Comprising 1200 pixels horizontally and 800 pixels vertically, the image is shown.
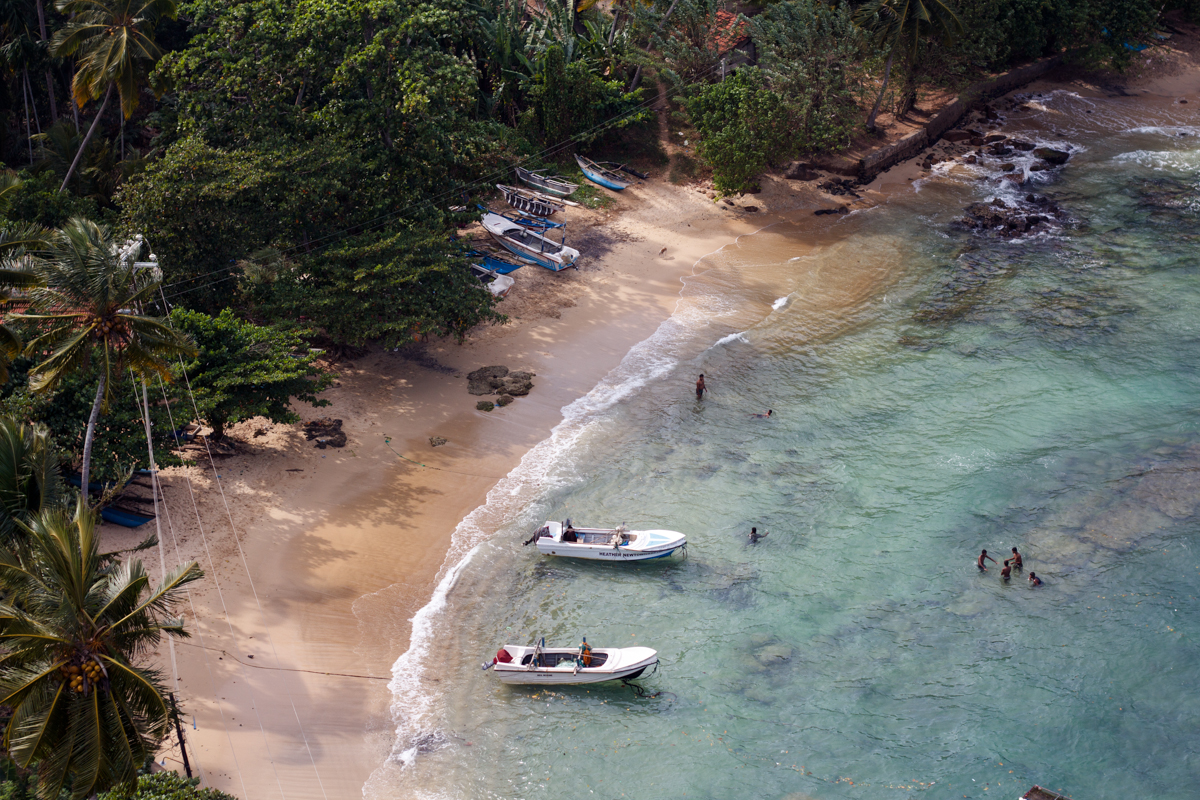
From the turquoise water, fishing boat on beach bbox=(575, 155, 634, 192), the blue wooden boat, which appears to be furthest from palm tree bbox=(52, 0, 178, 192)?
the turquoise water

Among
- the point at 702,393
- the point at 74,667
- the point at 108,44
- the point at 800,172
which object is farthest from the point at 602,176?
the point at 74,667

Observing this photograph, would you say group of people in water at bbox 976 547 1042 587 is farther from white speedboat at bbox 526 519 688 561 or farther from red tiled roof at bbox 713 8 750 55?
red tiled roof at bbox 713 8 750 55

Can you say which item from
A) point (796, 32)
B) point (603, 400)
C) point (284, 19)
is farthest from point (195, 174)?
point (796, 32)

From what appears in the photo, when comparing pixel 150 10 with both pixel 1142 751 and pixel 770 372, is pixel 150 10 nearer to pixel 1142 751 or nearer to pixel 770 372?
pixel 770 372

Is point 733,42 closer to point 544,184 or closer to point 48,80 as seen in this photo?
point 544,184

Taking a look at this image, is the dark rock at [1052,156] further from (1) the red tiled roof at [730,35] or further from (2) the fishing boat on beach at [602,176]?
(2) the fishing boat on beach at [602,176]

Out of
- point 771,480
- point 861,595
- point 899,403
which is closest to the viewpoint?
point 861,595

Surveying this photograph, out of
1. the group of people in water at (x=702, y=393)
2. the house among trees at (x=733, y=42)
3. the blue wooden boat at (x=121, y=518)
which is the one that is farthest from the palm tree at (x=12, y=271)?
the house among trees at (x=733, y=42)
